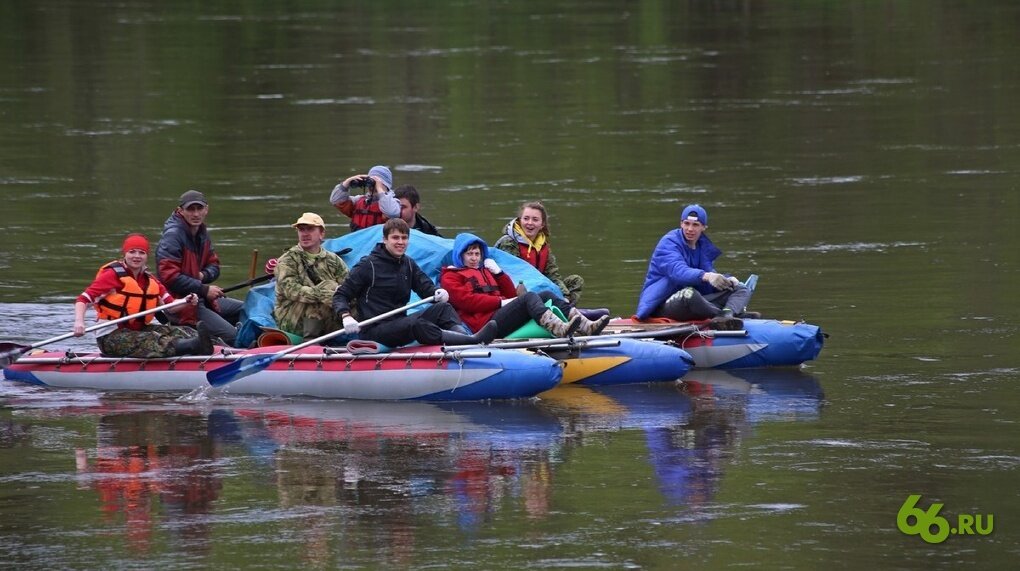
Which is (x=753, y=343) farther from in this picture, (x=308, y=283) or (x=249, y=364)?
(x=249, y=364)

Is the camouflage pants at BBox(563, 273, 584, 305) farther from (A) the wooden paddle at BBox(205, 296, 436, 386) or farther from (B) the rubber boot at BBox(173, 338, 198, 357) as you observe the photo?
(B) the rubber boot at BBox(173, 338, 198, 357)

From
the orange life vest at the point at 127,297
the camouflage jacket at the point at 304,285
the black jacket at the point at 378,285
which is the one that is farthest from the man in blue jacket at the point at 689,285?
the orange life vest at the point at 127,297

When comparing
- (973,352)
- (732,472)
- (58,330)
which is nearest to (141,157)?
(58,330)

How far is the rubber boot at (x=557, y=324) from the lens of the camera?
15750 millimetres

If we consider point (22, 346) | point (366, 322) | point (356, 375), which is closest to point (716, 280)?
point (366, 322)

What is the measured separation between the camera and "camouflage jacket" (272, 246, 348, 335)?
1602 cm

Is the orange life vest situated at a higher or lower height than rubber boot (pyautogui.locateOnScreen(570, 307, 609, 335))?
higher

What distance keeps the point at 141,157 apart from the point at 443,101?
883cm

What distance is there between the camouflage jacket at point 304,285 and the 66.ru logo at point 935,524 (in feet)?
19.2

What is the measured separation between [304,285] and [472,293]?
1.40m

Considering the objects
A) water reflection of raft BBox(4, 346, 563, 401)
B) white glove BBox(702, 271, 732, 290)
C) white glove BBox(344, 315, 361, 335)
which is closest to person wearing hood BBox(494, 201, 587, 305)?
white glove BBox(702, 271, 732, 290)

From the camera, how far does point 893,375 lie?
16.1 metres

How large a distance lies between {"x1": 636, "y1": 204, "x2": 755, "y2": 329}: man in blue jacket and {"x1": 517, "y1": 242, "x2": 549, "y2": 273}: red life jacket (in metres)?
0.95

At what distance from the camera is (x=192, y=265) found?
16.9m
